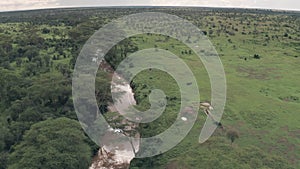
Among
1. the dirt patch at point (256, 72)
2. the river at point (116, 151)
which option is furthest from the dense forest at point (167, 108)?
the river at point (116, 151)

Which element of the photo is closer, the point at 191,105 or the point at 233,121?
the point at 233,121

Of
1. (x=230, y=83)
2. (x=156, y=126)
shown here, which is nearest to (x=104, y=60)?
(x=230, y=83)

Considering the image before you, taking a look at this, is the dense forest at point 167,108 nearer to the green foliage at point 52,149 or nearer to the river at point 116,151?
the green foliage at point 52,149

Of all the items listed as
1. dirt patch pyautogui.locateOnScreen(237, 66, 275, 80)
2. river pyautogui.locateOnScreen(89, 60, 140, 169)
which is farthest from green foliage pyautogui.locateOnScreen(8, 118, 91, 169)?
dirt patch pyautogui.locateOnScreen(237, 66, 275, 80)

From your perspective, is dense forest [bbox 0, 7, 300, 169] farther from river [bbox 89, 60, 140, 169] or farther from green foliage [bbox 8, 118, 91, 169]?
river [bbox 89, 60, 140, 169]

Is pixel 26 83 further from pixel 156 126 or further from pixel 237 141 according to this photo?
pixel 237 141

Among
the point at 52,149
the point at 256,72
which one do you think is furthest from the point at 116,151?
the point at 256,72
